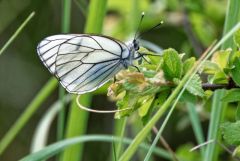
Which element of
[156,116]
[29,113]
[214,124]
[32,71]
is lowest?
[32,71]

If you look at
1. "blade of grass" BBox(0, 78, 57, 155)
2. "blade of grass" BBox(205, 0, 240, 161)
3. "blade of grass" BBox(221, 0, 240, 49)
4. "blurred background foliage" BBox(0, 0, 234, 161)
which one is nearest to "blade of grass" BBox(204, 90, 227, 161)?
"blade of grass" BBox(205, 0, 240, 161)

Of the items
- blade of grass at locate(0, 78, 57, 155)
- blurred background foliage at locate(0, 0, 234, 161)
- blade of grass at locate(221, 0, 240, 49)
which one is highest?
blade of grass at locate(221, 0, 240, 49)

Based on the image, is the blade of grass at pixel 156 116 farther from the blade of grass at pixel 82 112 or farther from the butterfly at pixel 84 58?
the blade of grass at pixel 82 112

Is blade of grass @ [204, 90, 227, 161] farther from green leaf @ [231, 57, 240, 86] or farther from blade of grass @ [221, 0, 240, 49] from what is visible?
green leaf @ [231, 57, 240, 86]

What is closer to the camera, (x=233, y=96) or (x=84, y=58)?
(x=233, y=96)

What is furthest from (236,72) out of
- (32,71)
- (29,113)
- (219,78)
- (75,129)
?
(32,71)

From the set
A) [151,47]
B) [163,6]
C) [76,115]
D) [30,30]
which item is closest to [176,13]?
[163,6]

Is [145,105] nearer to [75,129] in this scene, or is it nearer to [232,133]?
[232,133]
